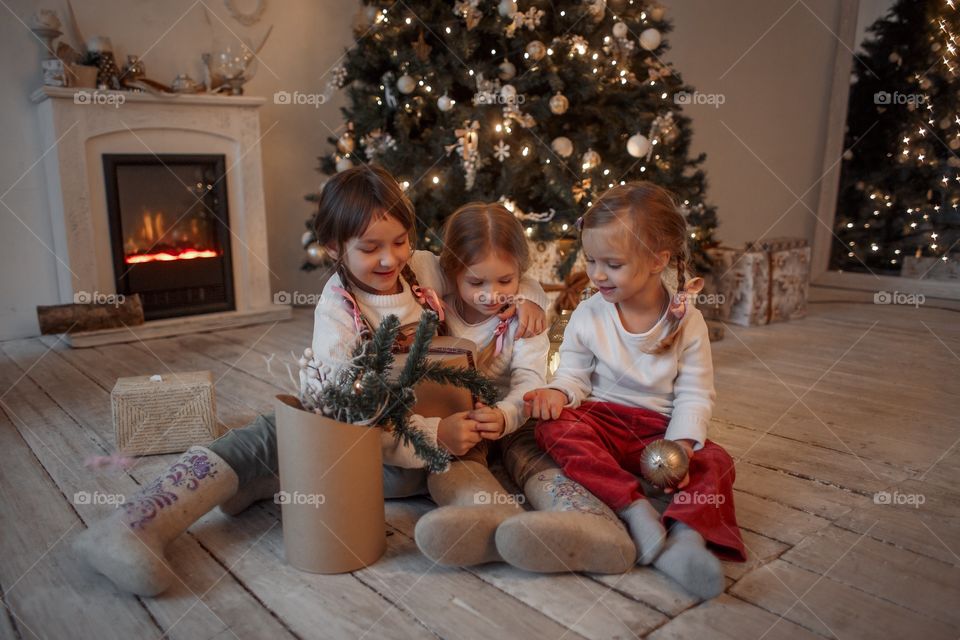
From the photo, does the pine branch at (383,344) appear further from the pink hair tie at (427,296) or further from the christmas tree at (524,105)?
the christmas tree at (524,105)

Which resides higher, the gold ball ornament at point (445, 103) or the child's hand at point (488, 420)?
the gold ball ornament at point (445, 103)

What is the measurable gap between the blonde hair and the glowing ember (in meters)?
2.10

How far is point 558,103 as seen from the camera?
271cm

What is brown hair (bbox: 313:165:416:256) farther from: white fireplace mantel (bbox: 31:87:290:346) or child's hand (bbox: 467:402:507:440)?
white fireplace mantel (bbox: 31:87:290:346)

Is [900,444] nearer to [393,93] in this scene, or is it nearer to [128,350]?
[393,93]

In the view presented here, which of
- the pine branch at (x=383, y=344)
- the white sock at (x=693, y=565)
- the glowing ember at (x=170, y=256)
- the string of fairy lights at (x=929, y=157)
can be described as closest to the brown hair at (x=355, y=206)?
the pine branch at (x=383, y=344)

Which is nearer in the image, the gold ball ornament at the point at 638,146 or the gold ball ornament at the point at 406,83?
the gold ball ornament at the point at 638,146

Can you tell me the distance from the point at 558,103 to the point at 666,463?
5.69 ft

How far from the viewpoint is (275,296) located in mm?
3785

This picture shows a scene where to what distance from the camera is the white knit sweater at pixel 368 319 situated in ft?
4.58

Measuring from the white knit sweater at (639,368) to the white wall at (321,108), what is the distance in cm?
258

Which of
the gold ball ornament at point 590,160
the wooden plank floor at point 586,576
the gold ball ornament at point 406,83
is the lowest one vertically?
the wooden plank floor at point 586,576

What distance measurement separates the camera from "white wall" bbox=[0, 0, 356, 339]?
2.98 metres

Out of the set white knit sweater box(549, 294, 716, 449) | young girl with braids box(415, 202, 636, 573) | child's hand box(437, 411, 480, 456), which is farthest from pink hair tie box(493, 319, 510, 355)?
child's hand box(437, 411, 480, 456)
